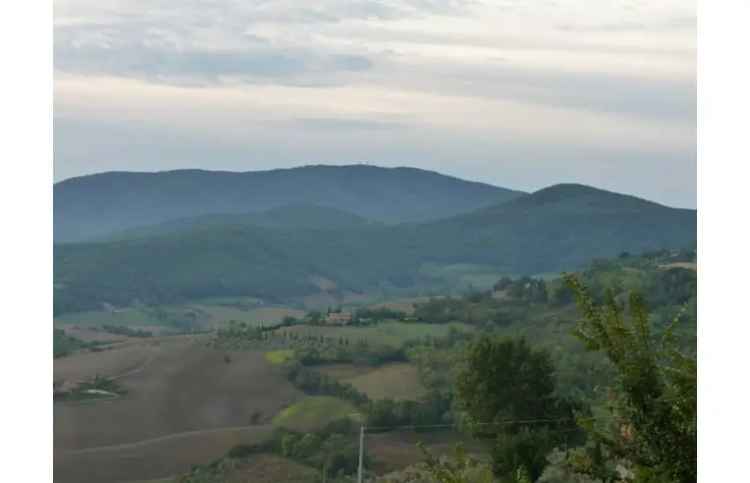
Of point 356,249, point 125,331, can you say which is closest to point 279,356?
point 125,331

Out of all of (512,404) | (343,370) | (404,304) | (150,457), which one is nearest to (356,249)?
(404,304)

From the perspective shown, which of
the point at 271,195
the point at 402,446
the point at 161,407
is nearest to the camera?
Result: the point at 402,446

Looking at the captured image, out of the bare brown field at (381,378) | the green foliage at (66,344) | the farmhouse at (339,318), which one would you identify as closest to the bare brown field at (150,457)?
the bare brown field at (381,378)

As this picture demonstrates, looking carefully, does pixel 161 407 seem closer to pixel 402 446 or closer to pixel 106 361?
pixel 106 361

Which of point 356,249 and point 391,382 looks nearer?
point 391,382

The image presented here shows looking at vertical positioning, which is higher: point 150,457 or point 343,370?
point 343,370

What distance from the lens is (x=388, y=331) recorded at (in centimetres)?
2962

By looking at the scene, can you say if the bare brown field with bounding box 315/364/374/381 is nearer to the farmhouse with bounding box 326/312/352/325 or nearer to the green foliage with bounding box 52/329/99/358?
the farmhouse with bounding box 326/312/352/325

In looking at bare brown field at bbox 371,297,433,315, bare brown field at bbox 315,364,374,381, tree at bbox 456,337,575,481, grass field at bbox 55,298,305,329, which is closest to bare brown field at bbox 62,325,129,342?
grass field at bbox 55,298,305,329

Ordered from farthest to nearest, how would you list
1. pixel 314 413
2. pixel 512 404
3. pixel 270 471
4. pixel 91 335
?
pixel 91 335 < pixel 314 413 < pixel 270 471 < pixel 512 404

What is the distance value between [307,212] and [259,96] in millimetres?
6419

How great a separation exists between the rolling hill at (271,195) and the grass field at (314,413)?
2093cm

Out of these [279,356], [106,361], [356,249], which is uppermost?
[356,249]

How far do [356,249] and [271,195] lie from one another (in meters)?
7.28
